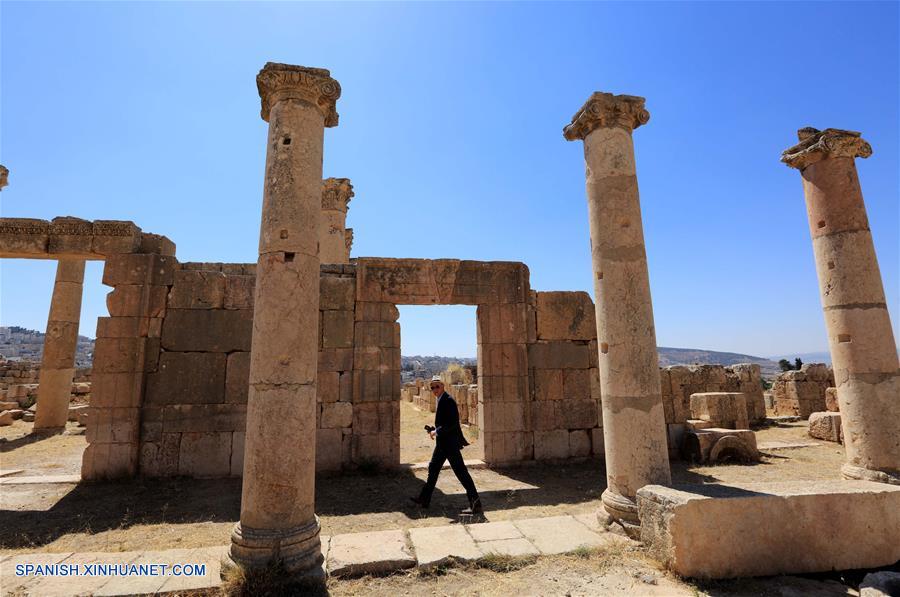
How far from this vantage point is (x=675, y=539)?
13.5ft

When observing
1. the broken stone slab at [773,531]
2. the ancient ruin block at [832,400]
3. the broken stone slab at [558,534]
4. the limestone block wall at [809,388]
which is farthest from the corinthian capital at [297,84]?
the limestone block wall at [809,388]

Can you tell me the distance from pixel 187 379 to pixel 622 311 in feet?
24.3

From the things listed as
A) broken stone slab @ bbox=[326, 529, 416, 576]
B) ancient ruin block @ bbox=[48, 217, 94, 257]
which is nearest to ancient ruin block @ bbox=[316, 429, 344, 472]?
broken stone slab @ bbox=[326, 529, 416, 576]

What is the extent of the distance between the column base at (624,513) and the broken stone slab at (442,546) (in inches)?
64.7

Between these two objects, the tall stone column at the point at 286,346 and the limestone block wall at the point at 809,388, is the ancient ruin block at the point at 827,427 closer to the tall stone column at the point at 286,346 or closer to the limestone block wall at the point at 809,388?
the limestone block wall at the point at 809,388

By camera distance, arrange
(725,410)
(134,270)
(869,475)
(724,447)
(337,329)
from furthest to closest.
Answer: (725,410), (724,447), (337,329), (134,270), (869,475)

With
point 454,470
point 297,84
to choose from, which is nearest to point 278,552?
point 454,470

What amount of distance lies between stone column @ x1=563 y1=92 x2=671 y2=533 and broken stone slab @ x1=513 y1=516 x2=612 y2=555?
395 millimetres

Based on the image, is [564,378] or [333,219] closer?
[564,378]

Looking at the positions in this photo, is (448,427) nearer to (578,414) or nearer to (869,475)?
(578,414)

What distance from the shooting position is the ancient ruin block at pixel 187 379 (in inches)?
320

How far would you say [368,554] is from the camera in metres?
4.50

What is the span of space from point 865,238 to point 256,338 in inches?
351

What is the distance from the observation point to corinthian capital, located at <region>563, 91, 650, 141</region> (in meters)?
5.96
